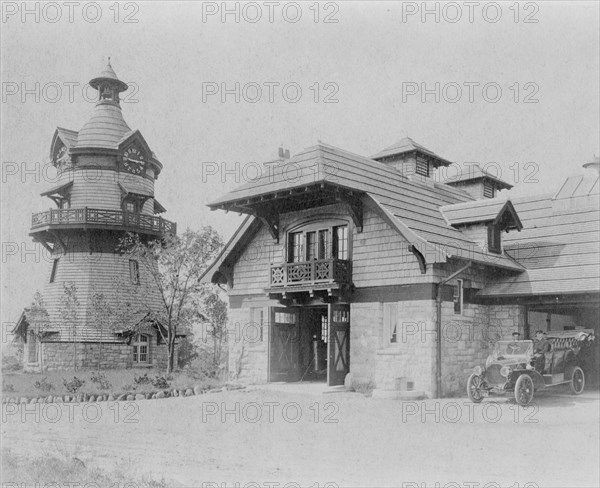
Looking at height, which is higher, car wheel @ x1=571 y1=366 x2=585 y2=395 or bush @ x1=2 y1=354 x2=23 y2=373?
car wheel @ x1=571 y1=366 x2=585 y2=395

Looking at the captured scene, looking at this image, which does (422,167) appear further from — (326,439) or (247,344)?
(326,439)

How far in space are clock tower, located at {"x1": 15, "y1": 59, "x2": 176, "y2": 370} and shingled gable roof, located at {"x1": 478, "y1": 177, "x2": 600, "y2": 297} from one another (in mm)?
16912

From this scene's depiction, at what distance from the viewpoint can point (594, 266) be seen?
18234mm

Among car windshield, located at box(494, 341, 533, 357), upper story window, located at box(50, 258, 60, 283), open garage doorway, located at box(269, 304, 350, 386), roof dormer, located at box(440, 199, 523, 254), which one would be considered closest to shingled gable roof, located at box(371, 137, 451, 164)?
roof dormer, located at box(440, 199, 523, 254)

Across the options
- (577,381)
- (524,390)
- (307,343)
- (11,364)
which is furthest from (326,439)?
(11,364)

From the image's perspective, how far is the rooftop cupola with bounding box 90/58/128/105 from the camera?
32.0m

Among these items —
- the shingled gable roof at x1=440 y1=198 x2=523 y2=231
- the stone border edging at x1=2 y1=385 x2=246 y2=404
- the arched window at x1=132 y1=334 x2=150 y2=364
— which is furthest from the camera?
the arched window at x1=132 y1=334 x2=150 y2=364

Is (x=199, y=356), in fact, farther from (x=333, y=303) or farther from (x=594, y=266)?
(x=594, y=266)

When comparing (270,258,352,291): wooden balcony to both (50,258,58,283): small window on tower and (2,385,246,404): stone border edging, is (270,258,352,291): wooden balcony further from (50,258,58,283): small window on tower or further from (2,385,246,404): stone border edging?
(50,258,58,283): small window on tower

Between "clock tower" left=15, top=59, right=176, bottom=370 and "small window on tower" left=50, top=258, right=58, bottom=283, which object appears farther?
"small window on tower" left=50, top=258, right=58, bottom=283

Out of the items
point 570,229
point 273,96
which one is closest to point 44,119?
point 273,96

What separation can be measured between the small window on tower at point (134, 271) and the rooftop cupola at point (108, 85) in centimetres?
776

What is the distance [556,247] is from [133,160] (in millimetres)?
20238

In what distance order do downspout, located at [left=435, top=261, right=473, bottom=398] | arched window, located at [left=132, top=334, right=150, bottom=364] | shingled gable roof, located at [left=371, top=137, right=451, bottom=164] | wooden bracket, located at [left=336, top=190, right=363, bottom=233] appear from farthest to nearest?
arched window, located at [left=132, top=334, right=150, bottom=364], shingled gable roof, located at [left=371, top=137, right=451, bottom=164], wooden bracket, located at [left=336, top=190, right=363, bottom=233], downspout, located at [left=435, top=261, right=473, bottom=398]
